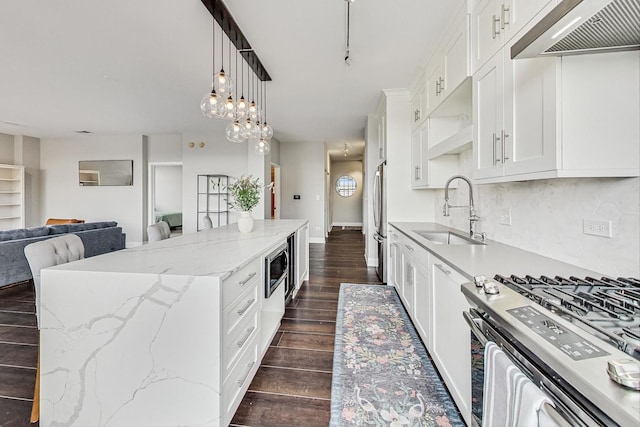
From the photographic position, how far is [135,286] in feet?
4.35

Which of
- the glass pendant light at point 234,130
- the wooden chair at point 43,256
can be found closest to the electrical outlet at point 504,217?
the glass pendant light at point 234,130

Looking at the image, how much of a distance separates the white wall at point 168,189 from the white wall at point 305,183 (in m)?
5.40

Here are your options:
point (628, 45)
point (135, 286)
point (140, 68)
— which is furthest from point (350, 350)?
point (140, 68)

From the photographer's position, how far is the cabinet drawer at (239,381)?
137 centimetres

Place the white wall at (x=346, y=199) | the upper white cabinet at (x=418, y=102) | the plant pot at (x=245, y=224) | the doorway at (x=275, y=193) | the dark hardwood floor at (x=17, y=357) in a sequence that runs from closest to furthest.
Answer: the dark hardwood floor at (x=17, y=357) → the plant pot at (x=245, y=224) → the upper white cabinet at (x=418, y=102) → the doorway at (x=275, y=193) → the white wall at (x=346, y=199)

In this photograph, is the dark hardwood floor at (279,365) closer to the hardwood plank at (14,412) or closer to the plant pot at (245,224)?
the hardwood plank at (14,412)

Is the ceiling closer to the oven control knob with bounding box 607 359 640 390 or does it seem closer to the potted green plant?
the potted green plant

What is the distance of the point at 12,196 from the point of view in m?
6.48

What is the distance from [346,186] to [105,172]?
7.72m

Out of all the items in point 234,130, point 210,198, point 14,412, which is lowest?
point 14,412

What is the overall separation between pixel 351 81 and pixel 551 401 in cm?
373

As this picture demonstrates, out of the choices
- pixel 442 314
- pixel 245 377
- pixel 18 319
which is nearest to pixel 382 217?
pixel 442 314

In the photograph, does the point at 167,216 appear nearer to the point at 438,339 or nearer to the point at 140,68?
the point at 140,68

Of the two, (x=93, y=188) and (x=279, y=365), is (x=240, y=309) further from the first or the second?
(x=93, y=188)
